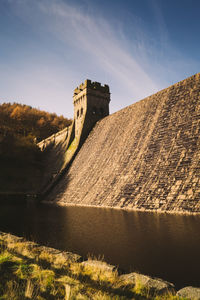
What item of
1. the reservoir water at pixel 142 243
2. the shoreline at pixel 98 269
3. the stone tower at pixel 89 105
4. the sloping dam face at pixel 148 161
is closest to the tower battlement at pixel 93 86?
the stone tower at pixel 89 105

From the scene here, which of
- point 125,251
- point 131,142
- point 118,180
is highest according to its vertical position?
point 131,142

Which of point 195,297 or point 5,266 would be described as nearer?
point 195,297

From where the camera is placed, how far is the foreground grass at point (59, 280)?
3.43m

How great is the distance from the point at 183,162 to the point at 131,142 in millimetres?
8210

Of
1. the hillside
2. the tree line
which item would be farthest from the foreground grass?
the tree line

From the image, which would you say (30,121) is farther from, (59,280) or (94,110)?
(59,280)

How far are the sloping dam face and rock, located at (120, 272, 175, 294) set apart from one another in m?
8.70

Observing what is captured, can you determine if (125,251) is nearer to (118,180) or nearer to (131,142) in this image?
(118,180)

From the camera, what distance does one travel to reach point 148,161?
17.8 m

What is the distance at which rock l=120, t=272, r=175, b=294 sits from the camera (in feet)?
12.2

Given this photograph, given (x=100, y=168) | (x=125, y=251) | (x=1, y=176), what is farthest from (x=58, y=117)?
(x=125, y=251)

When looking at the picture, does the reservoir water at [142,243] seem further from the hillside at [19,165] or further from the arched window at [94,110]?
the arched window at [94,110]

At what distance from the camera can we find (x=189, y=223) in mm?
9523

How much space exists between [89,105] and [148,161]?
22.0 meters
